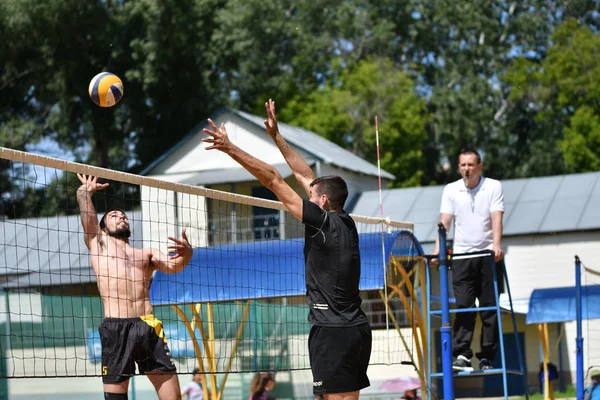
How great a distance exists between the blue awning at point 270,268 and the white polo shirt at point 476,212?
5.03ft

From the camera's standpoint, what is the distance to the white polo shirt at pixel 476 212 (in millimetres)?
9359

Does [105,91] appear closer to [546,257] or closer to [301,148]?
[546,257]

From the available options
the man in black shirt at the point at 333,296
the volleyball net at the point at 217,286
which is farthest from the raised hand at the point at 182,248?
the man in black shirt at the point at 333,296

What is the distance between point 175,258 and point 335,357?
7.57ft

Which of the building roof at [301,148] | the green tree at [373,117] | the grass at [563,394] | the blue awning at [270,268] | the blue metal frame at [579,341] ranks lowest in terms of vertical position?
the grass at [563,394]

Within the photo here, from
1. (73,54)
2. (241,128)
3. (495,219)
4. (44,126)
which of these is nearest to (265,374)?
(495,219)

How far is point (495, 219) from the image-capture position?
30.3 feet

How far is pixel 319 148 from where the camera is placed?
34000 mm

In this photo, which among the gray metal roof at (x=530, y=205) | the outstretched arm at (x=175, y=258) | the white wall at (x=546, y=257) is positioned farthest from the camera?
the gray metal roof at (x=530, y=205)

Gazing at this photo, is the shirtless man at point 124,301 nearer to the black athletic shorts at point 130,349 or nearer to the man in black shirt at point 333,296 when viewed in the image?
the black athletic shorts at point 130,349

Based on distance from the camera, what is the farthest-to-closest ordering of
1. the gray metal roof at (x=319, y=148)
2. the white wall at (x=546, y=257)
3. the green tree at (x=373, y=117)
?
the green tree at (x=373, y=117) < the gray metal roof at (x=319, y=148) < the white wall at (x=546, y=257)

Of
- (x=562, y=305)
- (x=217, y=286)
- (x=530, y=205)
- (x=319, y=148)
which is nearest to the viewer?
(x=217, y=286)

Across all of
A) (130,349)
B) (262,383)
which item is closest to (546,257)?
(262,383)

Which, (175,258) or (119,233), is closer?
(119,233)
